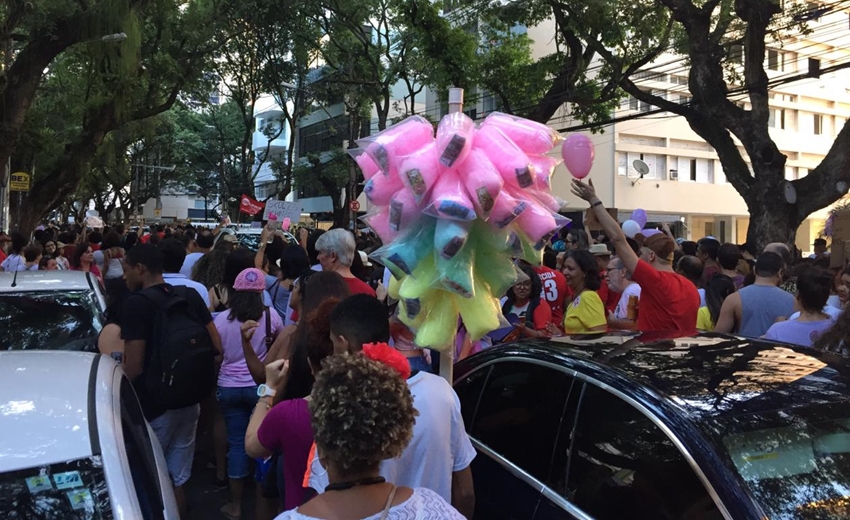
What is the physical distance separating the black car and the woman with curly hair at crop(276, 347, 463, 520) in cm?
94

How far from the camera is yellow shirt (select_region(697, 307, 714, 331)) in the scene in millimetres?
5535

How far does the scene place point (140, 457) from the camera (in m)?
2.57

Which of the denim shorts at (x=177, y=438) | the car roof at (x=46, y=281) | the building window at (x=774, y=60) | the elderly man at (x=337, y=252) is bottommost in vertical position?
the denim shorts at (x=177, y=438)

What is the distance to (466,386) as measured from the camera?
3.72m

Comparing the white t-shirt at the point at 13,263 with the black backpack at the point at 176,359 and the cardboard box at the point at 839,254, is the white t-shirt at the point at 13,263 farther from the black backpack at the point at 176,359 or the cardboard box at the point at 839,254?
the cardboard box at the point at 839,254

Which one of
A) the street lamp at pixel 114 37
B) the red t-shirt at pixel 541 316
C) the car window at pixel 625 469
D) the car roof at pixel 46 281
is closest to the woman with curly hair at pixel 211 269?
the car roof at pixel 46 281

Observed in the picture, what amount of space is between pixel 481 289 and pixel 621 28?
15.4 metres

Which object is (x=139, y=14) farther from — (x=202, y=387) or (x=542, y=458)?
(x=542, y=458)

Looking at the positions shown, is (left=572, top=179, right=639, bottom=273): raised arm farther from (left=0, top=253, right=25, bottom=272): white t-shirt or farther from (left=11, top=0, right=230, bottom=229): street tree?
(left=11, top=0, right=230, bottom=229): street tree

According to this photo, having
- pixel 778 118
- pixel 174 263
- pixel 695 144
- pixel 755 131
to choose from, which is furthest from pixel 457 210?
pixel 778 118

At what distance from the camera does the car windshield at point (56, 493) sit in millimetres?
2006

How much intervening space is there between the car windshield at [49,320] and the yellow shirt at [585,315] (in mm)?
3538

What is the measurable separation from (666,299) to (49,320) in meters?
4.18

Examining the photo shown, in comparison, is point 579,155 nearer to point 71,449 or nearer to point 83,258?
point 71,449
